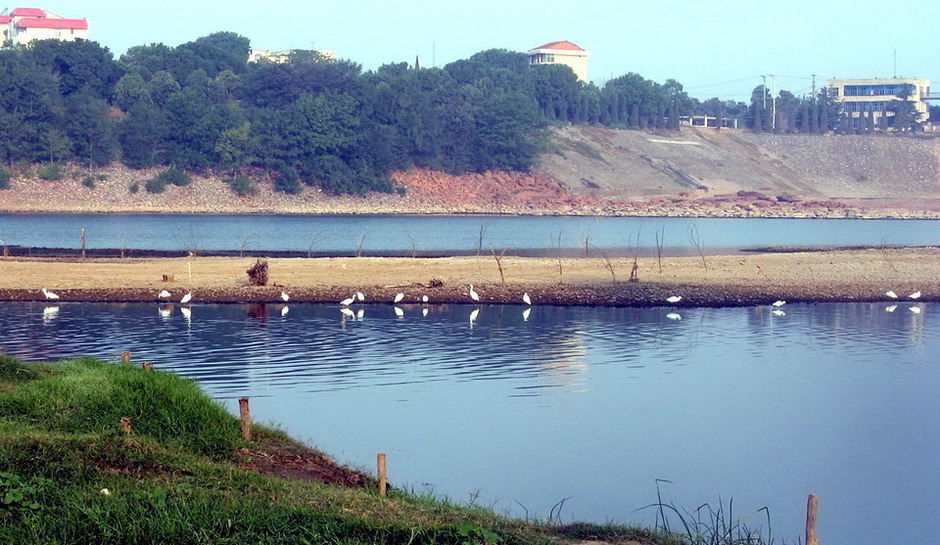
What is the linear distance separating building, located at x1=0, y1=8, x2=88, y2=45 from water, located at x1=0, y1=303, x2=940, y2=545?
149707 millimetres

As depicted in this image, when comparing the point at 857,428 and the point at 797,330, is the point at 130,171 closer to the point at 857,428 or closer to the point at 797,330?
the point at 797,330

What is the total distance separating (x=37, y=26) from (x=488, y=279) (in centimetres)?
14868

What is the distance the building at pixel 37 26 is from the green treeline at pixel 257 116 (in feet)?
133

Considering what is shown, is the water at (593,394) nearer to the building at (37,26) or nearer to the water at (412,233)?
the water at (412,233)

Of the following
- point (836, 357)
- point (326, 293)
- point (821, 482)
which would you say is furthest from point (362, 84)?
point (821, 482)

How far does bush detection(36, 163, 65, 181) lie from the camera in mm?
105688

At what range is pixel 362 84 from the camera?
124 meters

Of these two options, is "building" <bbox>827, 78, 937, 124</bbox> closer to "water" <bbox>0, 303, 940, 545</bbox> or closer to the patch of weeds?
the patch of weeds

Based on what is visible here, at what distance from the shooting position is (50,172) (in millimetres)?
105750

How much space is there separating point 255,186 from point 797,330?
8571 centimetres

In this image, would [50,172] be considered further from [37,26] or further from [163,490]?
[163,490]

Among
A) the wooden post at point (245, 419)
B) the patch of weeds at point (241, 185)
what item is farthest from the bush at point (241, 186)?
the wooden post at point (245, 419)

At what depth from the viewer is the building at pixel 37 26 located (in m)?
171

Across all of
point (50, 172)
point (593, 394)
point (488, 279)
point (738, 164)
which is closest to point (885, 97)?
point (738, 164)
